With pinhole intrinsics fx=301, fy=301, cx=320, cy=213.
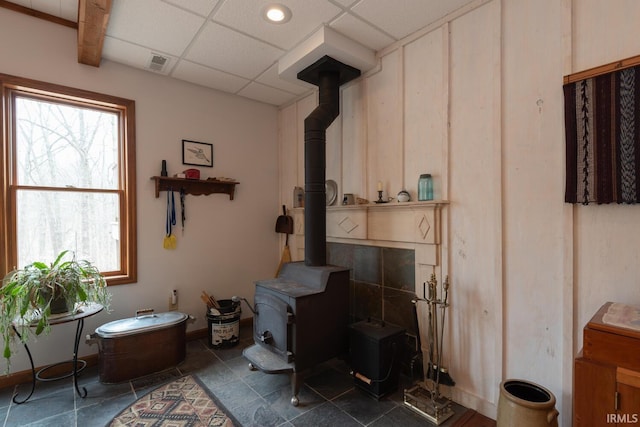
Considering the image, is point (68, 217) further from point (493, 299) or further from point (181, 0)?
point (493, 299)

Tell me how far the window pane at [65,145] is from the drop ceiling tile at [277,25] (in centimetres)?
151

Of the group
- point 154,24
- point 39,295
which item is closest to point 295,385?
point 39,295

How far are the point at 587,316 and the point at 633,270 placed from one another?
31 centimetres

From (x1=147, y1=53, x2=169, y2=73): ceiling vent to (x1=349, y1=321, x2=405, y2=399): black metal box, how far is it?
2803mm

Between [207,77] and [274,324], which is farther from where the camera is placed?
[207,77]

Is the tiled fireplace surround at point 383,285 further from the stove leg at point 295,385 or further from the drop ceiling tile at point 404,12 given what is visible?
the drop ceiling tile at point 404,12

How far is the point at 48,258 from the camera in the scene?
8.10ft

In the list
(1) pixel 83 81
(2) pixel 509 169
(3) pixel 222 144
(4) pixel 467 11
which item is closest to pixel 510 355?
(2) pixel 509 169

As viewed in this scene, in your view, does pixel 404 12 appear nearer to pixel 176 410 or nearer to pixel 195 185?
pixel 195 185

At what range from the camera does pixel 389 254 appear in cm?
248

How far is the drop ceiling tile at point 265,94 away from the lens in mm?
3289

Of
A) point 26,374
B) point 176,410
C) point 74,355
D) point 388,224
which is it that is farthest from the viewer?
point 388,224

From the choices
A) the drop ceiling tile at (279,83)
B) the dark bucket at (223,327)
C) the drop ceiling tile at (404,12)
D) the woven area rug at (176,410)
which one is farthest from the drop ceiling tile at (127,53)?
the woven area rug at (176,410)

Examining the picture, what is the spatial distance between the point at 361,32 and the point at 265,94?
1.47 meters
